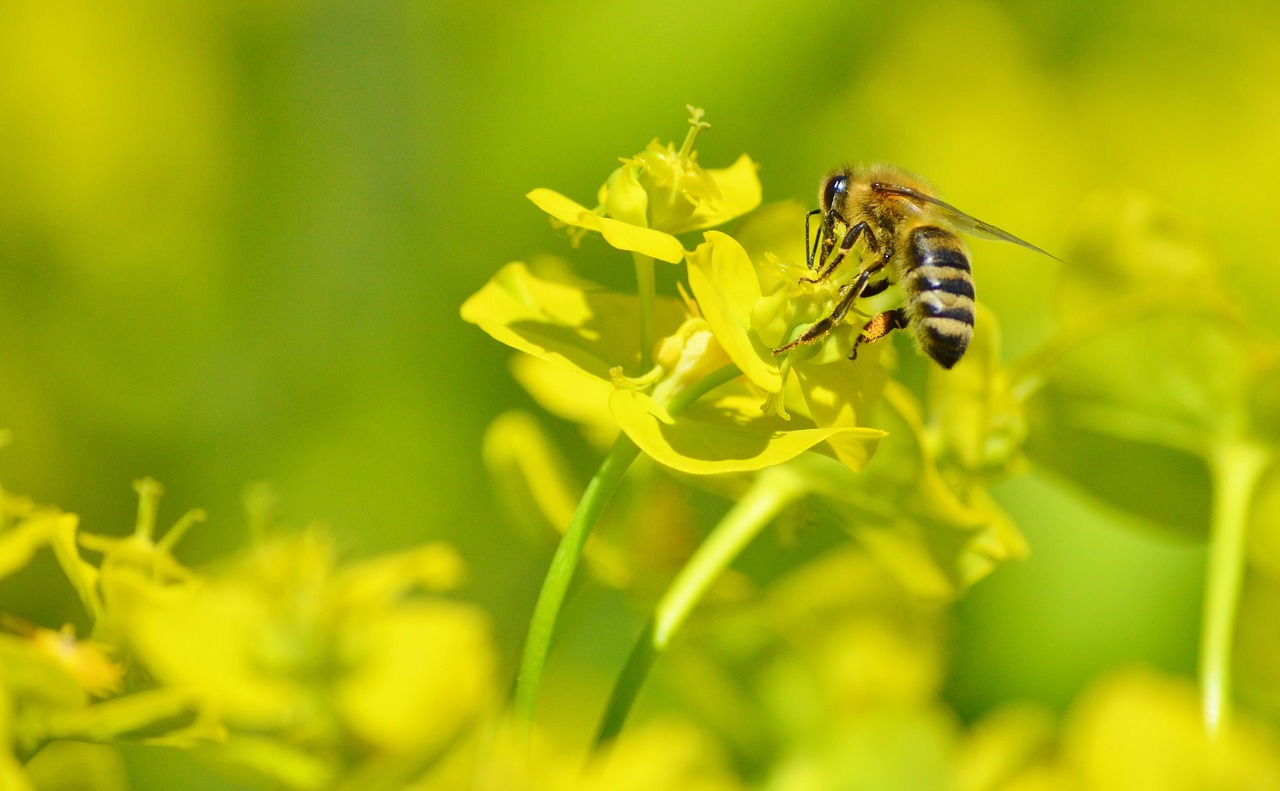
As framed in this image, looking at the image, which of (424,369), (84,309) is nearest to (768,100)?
(424,369)

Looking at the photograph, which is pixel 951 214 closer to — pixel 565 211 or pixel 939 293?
pixel 939 293

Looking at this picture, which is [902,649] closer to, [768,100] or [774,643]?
[774,643]

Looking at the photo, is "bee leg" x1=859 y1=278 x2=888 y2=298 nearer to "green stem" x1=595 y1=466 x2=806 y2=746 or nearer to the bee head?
the bee head

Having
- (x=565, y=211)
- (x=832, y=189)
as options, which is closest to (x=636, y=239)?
(x=565, y=211)

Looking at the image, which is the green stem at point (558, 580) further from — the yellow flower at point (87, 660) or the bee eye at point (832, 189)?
the bee eye at point (832, 189)

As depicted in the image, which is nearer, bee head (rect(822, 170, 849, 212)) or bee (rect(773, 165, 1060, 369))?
bee (rect(773, 165, 1060, 369))

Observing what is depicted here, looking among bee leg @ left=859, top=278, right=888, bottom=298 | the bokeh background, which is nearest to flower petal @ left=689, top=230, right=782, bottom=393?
bee leg @ left=859, top=278, right=888, bottom=298
